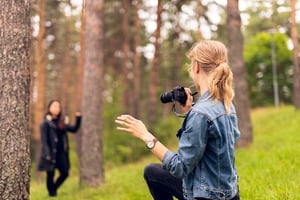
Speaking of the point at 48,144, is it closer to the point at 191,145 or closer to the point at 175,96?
the point at 175,96

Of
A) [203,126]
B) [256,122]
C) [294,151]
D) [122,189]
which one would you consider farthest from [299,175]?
[256,122]

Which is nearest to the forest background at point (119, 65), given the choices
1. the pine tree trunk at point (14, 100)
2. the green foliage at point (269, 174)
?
the pine tree trunk at point (14, 100)

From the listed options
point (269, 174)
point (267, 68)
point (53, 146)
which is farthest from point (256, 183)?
point (267, 68)

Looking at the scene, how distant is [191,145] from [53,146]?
20.2 feet

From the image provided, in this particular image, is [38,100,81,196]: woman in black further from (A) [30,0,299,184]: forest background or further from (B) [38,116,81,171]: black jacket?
(A) [30,0,299,184]: forest background

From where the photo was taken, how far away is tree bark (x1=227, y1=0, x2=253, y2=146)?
1196cm

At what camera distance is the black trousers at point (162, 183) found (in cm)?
406

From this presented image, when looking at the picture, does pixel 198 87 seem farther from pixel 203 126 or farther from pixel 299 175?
pixel 299 175

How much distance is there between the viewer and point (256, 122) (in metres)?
20.1

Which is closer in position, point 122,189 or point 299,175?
point 299,175

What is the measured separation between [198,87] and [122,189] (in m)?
5.51

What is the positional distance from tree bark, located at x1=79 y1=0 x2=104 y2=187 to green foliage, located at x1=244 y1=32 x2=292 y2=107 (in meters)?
17.2

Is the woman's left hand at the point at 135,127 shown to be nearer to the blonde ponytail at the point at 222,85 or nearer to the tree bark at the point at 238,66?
the blonde ponytail at the point at 222,85

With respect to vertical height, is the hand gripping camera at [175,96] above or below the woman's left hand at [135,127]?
above
